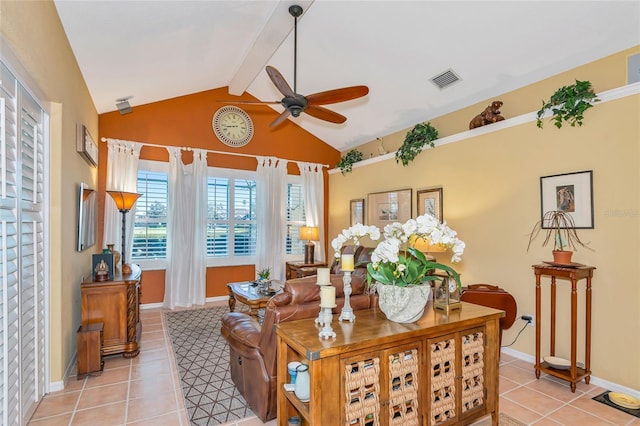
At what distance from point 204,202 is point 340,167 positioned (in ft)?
8.97

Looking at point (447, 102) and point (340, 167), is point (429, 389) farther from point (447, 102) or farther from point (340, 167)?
point (340, 167)

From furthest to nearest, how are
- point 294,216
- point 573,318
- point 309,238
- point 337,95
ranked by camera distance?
point 294,216, point 309,238, point 337,95, point 573,318

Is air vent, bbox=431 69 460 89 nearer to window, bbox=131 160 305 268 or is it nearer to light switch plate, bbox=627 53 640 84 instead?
light switch plate, bbox=627 53 640 84

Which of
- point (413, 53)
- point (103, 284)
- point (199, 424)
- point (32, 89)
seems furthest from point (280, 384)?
point (413, 53)

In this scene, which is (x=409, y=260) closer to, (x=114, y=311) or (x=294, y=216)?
(x=114, y=311)

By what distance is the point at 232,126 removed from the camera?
236 inches

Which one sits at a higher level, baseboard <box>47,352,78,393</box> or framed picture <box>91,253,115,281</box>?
framed picture <box>91,253,115,281</box>

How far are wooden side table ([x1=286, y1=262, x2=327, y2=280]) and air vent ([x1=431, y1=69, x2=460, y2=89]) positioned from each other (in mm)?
3647

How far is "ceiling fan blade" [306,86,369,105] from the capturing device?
3098 millimetres

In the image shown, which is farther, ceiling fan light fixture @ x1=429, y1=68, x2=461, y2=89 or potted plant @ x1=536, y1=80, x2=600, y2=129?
ceiling fan light fixture @ x1=429, y1=68, x2=461, y2=89

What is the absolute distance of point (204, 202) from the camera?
5.65m

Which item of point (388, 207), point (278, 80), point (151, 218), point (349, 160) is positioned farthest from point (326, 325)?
point (349, 160)

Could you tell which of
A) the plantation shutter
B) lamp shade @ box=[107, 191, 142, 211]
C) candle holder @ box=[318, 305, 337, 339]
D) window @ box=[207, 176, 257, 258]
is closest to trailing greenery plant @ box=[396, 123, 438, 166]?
window @ box=[207, 176, 257, 258]

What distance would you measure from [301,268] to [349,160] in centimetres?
232
